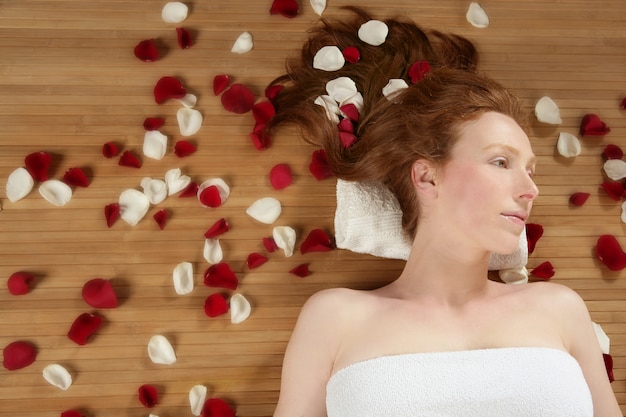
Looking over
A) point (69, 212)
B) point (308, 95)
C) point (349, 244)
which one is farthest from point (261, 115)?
point (69, 212)

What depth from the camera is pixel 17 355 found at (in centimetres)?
187

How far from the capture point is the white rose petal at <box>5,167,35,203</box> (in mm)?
1978

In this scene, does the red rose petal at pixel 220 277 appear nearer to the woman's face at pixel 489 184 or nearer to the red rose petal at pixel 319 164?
the red rose petal at pixel 319 164

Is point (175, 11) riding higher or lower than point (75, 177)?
higher

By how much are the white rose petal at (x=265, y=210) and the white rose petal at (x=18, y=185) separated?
0.61 meters

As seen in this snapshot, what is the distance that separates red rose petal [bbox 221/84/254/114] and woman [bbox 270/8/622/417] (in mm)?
314

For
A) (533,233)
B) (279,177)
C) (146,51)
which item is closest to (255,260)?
(279,177)

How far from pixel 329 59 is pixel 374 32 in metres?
0.17

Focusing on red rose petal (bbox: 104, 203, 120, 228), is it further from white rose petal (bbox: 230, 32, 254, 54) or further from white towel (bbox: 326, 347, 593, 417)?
white towel (bbox: 326, 347, 593, 417)

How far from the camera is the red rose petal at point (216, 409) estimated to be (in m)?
1.88

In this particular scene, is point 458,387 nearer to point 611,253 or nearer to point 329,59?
point 611,253

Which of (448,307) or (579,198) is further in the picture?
(579,198)

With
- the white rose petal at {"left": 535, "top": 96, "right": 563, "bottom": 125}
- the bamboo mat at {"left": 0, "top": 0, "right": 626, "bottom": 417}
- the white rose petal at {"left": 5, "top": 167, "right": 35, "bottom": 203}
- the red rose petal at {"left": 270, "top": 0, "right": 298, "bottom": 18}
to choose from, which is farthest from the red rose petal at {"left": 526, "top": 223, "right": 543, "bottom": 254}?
the white rose petal at {"left": 5, "top": 167, "right": 35, "bottom": 203}

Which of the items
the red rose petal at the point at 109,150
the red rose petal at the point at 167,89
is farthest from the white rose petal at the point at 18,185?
the red rose petal at the point at 167,89
